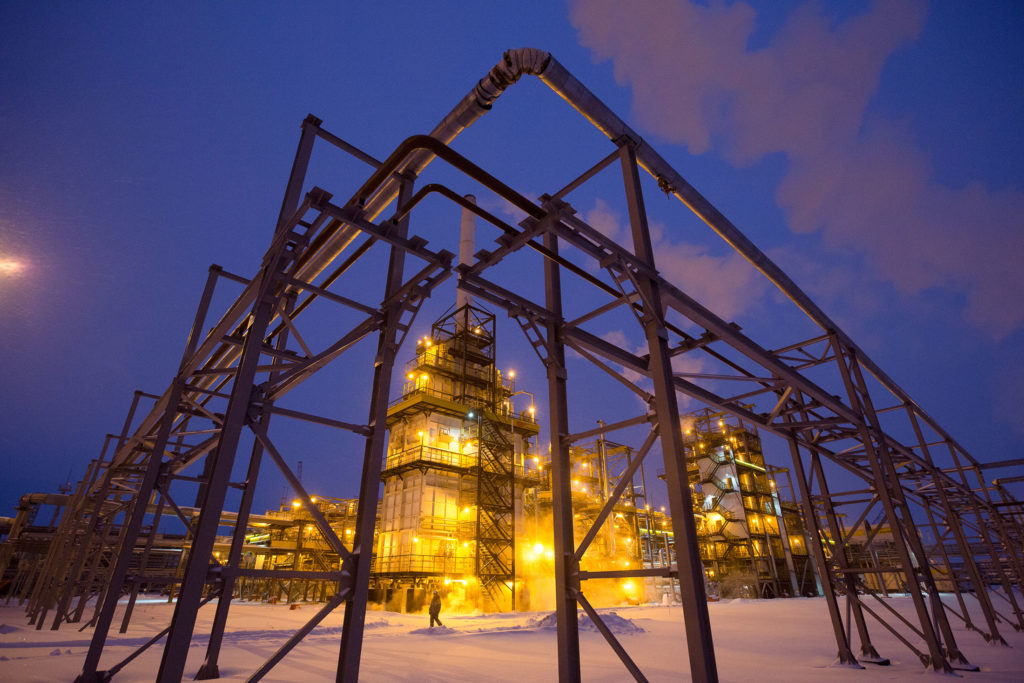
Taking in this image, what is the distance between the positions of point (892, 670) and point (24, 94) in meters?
29.3

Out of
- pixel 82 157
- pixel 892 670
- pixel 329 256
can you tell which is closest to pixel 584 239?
pixel 329 256

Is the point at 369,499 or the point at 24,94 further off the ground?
the point at 24,94

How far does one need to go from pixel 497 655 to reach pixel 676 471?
8.00m

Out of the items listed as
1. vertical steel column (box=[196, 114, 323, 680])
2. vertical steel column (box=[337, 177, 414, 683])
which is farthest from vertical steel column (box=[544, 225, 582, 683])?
vertical steel column (box=[196, 114, 323, 680])

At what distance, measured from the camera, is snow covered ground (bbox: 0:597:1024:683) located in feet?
27.2

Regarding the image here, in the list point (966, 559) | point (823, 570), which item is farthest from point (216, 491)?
point (966, 559)

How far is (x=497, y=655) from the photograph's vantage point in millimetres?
10766

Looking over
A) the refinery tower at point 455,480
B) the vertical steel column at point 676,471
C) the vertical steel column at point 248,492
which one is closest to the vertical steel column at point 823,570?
the vertical steel column at point 676,471

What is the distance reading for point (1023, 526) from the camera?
20.4 metres

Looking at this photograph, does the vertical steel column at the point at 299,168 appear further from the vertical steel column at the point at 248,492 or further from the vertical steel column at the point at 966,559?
the vertical steel column at the point at 966,559

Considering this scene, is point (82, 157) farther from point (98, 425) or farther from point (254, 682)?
point (254, 682)

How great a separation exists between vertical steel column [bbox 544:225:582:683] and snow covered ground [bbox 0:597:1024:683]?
8.81 feet

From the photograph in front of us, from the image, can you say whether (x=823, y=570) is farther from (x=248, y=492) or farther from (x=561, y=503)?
(x=248, y=492)

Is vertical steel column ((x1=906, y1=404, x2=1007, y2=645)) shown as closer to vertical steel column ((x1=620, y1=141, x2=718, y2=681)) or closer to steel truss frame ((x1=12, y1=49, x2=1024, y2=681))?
steel truss frame ((x1=12, y1=49, x2=1024, y2=681))
